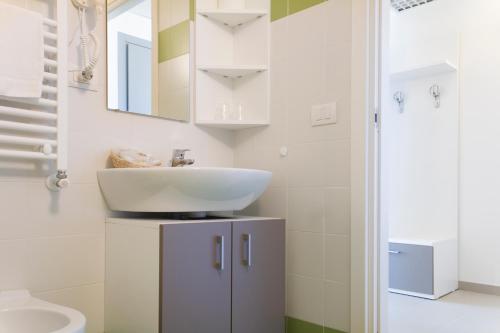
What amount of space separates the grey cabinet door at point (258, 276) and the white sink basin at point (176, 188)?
0.15 meters

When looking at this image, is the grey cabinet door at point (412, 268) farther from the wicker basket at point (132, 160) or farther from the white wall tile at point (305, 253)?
the wicker basket at point (132, 160)

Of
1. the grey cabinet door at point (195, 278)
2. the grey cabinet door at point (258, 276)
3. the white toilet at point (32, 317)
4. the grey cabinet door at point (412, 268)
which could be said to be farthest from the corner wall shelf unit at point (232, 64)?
the grey cabinet door at point (412, 268)

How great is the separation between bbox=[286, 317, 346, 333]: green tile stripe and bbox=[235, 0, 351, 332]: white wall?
2cm

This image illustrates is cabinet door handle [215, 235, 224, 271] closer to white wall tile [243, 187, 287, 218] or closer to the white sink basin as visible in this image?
the white sink basin

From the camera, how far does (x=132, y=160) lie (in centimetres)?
→ 166

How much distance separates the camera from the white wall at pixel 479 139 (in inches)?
128

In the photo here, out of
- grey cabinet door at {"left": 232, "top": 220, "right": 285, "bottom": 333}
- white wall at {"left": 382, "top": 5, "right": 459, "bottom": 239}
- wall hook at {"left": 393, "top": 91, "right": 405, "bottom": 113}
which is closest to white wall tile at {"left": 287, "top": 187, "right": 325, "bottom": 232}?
grey cabinet door at {"left": 232, "top": 220, "right": 285, "bottom": 333}

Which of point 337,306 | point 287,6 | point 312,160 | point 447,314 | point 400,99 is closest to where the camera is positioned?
point 337,306

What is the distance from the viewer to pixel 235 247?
1.61 metres

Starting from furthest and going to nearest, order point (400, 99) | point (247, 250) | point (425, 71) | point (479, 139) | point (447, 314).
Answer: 1. point (400, 99)
2. point (425, 71)
3. point (479, 139)
4. point (447, 314)
5. point (247, 250)

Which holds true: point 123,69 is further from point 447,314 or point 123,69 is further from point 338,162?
point 447,314

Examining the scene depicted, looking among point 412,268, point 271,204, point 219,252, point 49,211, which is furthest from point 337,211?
point 412,268

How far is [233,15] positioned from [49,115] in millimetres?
1079

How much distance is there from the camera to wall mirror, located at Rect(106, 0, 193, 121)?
175cm
